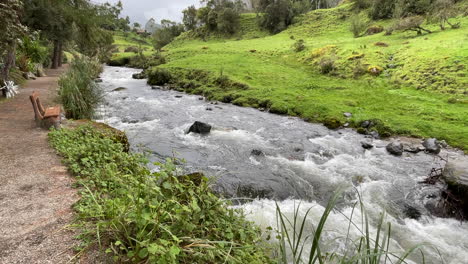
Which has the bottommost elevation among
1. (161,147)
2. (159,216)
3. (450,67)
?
(161,147)

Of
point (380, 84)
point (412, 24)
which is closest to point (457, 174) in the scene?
point (380, 84)

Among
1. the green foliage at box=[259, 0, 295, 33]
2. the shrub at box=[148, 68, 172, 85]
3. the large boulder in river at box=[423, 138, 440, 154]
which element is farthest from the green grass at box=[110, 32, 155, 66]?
the large boulder in river at box=[423, 138, 440, 154]

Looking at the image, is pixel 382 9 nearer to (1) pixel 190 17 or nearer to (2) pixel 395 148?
(2) pixel 395 148

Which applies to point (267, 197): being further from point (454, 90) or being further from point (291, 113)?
point (454, 90)

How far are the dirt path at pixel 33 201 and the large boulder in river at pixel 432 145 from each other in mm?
12184

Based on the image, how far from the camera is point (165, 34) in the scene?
6419 centimetres

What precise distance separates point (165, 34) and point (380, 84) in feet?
187

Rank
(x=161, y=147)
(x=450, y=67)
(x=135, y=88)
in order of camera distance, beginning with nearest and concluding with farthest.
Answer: (x=161, y=147), (x=450, y=67), (x=135, y=88)

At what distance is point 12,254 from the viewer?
3045 millimetres

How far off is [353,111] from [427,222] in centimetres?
944

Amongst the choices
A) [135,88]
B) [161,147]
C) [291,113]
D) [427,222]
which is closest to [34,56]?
[135,88]

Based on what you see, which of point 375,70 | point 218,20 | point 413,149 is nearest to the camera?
point 413,149

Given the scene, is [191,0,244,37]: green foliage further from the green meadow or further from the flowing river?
the flowing river

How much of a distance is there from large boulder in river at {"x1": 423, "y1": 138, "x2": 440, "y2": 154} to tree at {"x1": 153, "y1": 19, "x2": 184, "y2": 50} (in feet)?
181
